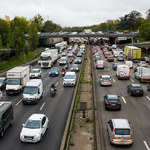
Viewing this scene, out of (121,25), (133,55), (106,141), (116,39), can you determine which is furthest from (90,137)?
(121,25)

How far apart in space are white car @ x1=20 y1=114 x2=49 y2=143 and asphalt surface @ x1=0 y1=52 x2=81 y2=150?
1.39 feet

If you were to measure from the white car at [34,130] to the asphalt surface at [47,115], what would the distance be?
0.42 meters

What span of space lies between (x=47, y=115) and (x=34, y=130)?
6.14 m

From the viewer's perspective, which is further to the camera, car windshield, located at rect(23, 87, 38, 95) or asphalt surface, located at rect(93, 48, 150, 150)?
car windshield, located at rect(23, 87, 38, 95)

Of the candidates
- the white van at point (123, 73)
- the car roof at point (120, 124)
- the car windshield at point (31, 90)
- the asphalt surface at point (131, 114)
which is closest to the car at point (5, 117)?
the car windshield at point (31, 90)

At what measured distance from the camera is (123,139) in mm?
15586

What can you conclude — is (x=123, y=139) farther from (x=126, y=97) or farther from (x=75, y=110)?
(x=126, y=97)

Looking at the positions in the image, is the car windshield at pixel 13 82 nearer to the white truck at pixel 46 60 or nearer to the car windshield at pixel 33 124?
the car windshield at pixel 33 124

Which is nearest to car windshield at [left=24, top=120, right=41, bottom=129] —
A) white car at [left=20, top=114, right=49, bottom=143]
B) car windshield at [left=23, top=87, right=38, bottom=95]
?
white car at [left=20, top=114, right=49, bottom=143]

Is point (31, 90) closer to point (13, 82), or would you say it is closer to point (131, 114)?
point (13, 82)

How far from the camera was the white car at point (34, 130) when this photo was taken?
16266mm

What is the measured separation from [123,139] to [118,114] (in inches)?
299

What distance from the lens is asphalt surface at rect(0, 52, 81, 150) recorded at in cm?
1631

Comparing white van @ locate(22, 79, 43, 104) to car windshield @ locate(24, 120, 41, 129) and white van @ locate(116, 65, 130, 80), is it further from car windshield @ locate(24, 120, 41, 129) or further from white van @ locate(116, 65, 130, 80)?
white van @ locate(116, 65, 130, 80)
